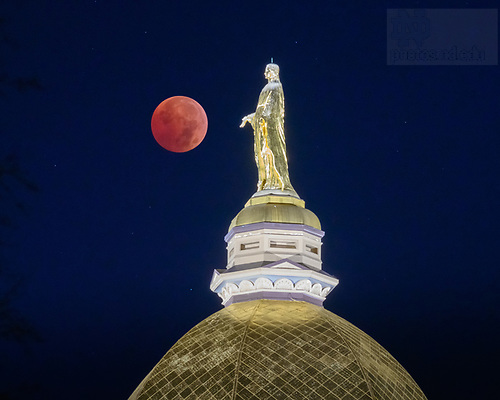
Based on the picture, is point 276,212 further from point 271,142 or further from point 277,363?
point 277,363

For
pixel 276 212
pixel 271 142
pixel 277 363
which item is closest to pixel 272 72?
pixel 271 142

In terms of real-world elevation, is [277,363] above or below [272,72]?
below

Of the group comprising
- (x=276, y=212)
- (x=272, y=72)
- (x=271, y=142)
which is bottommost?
(x=276, y=212)

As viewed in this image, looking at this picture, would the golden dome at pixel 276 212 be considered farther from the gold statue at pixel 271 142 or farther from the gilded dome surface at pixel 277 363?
the gilded dome surface at pixel 277 363

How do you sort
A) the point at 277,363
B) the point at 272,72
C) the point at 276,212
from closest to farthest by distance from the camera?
1. the point at 277,363
2. the point at 276,212
3. the point at 272,72

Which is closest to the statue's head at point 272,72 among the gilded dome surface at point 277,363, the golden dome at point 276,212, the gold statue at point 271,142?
the gold statue at point 271,142

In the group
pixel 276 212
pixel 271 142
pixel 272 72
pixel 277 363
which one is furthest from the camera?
pixel 272 72
